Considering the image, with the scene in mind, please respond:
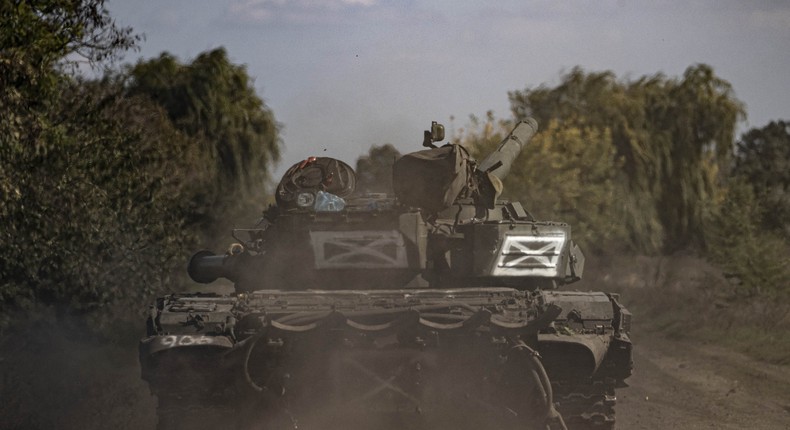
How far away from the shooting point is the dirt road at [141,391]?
1269 cm

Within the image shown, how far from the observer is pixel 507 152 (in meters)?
13.3

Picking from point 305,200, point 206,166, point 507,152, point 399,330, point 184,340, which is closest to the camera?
point 399,330

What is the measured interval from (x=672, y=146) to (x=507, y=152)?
805 inches

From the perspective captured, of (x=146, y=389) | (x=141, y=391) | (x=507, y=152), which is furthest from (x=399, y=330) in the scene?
(x=146, y=389)

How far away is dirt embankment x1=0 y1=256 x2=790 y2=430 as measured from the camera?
41.8ft

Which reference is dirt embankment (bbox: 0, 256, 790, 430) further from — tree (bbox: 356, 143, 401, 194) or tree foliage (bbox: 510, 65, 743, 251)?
tree foliage (bbox: 510, 65, 743, 251)

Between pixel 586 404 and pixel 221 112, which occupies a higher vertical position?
pixel 221 112

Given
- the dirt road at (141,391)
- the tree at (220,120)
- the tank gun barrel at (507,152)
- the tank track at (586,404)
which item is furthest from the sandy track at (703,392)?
the tree at (220,120)

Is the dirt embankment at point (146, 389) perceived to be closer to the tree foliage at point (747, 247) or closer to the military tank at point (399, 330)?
the tree foliage at point (747, 247)

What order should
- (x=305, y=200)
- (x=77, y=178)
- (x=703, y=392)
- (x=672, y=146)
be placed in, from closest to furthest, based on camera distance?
(x=305, y=200), (x=77, y=178), (x=703, y=392), (x=672, y=146)

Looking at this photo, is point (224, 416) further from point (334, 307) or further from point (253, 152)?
point (253, 152)

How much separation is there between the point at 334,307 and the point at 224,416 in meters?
1.23

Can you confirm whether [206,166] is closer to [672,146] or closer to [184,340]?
[672,146]

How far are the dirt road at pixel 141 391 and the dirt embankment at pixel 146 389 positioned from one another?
0.01 metres
